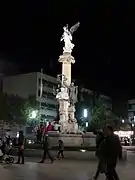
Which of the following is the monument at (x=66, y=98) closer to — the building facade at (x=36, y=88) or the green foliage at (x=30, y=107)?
the green foliage at (x=30, y=107)

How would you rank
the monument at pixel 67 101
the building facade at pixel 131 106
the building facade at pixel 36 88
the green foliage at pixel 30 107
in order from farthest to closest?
the building facade at pixel 131 106 < the building facade at pixel 36 88 < the green foliage at pixel 30 107 < the monument at pixel 67 101

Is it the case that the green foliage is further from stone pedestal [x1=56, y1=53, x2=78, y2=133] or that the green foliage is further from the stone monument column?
stone pedestal [x1=56, y1=53, x2=78, y2=133]

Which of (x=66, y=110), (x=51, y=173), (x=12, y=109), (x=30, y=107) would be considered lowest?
(x=51, y=173)

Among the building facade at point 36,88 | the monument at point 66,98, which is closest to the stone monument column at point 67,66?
the monument at point 66,98

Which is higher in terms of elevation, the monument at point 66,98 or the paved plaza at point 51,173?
the monument at point 66,98

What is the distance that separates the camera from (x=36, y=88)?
85250 mm

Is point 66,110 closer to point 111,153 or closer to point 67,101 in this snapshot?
point 67,101

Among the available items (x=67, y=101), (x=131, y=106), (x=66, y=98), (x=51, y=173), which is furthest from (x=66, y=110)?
(x=131, y=106)

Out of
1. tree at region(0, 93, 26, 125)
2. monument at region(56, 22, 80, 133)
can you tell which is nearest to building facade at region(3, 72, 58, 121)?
tree at region(0, 93, 26, 125)

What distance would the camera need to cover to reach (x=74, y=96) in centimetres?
3647

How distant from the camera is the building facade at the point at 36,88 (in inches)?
3376

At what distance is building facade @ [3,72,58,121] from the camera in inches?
3376

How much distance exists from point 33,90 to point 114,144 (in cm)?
7604

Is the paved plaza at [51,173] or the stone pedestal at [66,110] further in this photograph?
the stone pedestal at [66,110]
